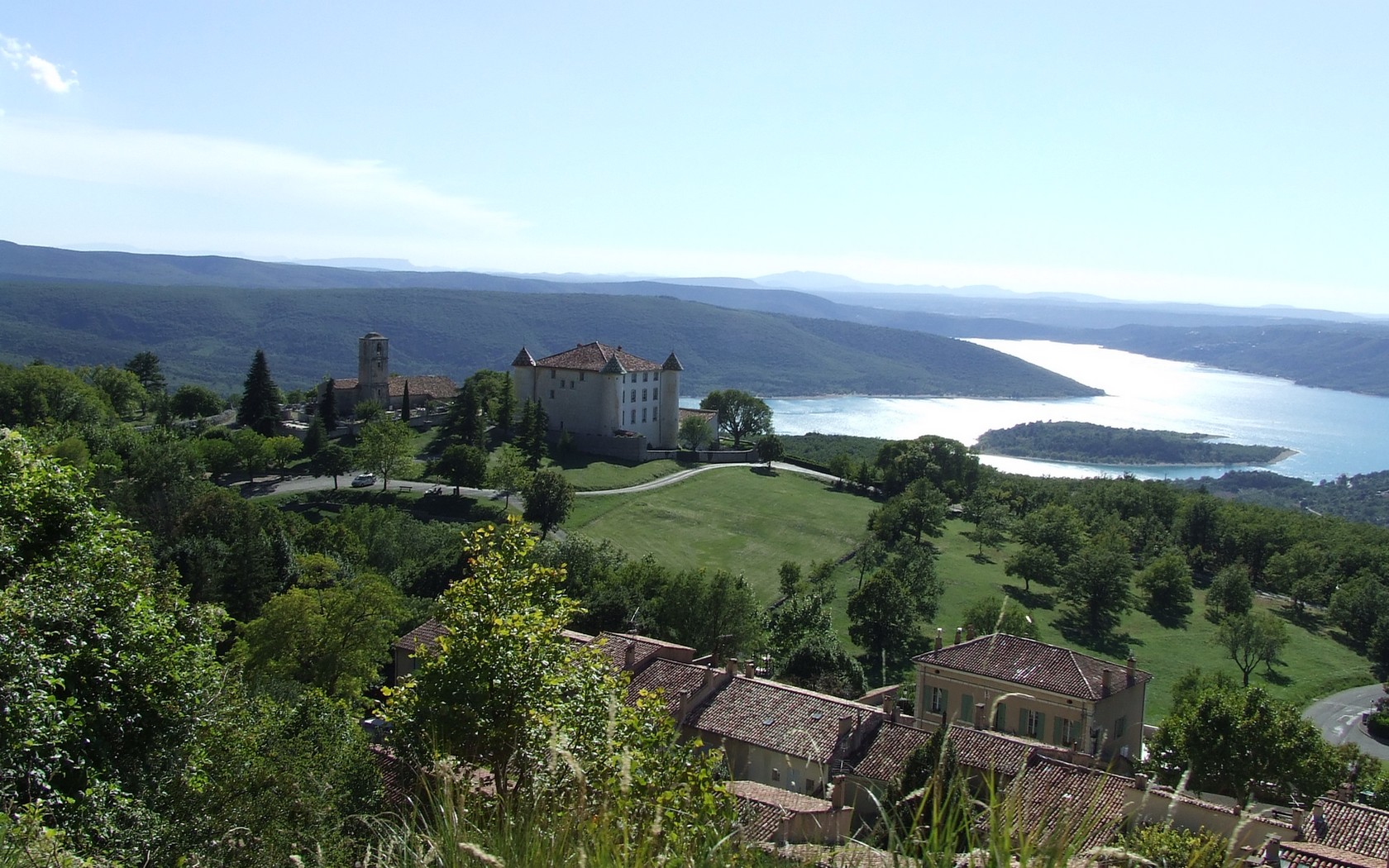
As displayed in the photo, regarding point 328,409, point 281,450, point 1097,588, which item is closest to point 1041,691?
point 1097,588

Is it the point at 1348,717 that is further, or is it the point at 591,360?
the point at 591,360

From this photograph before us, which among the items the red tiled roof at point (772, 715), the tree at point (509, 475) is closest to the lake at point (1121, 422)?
the tree at point (509, 475)

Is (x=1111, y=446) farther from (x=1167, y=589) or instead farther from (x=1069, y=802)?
(x=1069, y=802)

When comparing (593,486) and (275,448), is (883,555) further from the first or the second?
(275,448)

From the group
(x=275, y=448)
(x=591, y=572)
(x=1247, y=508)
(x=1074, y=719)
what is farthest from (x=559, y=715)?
(x=1247, y=508)

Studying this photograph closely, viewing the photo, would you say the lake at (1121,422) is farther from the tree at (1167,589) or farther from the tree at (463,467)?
the tree at (463,467)
